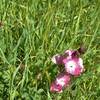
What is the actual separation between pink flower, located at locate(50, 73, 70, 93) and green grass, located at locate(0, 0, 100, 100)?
0.17 ft

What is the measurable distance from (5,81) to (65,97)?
0.98 ft

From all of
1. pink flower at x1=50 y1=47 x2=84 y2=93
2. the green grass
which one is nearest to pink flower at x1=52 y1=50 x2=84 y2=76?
pink flower at x1=50 y1=47 x2=84 y2=93

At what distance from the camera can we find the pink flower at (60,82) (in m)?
1.64

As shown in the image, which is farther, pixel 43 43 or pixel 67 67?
pixel 43 43

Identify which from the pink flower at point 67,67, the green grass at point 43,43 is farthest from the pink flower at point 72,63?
the green grass at point 43,43

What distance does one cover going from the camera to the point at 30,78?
1.85 m

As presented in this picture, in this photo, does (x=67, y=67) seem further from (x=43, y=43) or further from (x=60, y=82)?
(x=43, y=43)

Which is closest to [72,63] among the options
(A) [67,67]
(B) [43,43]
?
(A) [67,67]

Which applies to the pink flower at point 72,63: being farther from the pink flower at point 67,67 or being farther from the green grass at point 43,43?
the green grass at point 43,43

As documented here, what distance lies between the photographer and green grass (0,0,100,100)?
1817 mm

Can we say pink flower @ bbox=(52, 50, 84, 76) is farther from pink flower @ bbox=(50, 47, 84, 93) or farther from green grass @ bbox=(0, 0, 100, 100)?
green grass @ bbox=(0, 0, 100, 100)

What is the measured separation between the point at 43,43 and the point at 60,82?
39 centimetres

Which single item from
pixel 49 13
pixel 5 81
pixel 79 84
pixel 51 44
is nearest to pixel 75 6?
pixel 49 13

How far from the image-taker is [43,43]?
2000mm
